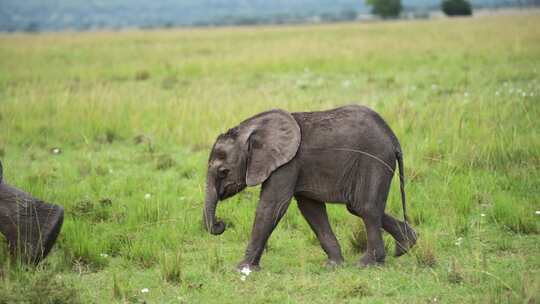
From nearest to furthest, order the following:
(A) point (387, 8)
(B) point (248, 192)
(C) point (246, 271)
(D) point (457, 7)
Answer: (C) point (246, 271) < (B) point (248, 192) < (D) point (457, 7) < (A) point (387, 8)

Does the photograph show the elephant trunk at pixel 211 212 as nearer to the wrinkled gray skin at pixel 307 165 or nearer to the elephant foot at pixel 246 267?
the wrinkled gray skin at pixel 307 165

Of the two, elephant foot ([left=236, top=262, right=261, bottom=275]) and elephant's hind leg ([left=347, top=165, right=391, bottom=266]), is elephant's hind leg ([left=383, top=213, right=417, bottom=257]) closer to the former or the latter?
elephant's hind leg ([left=347, top=165, right=391, bottom=266])

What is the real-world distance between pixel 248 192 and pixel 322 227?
254cm

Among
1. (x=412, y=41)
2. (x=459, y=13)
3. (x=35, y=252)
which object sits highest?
(x=35, y=252)

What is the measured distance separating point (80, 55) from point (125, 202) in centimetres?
2396

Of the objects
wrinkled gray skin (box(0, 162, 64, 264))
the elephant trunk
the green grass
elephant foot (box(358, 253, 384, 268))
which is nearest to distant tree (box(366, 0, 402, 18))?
the green grass

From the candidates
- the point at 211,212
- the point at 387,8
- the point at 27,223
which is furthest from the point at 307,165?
the point at 387,8

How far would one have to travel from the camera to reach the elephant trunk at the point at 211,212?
6316 millimetres

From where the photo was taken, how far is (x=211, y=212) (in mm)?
6344

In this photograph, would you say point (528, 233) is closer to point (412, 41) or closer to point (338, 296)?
point (338, 296)

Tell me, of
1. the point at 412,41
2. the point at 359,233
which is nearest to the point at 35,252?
the point at 359,233

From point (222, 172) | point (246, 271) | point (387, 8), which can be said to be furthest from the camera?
point (387, 8)

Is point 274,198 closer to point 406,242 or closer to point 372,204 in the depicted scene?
point 372,204

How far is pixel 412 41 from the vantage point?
30.2m
